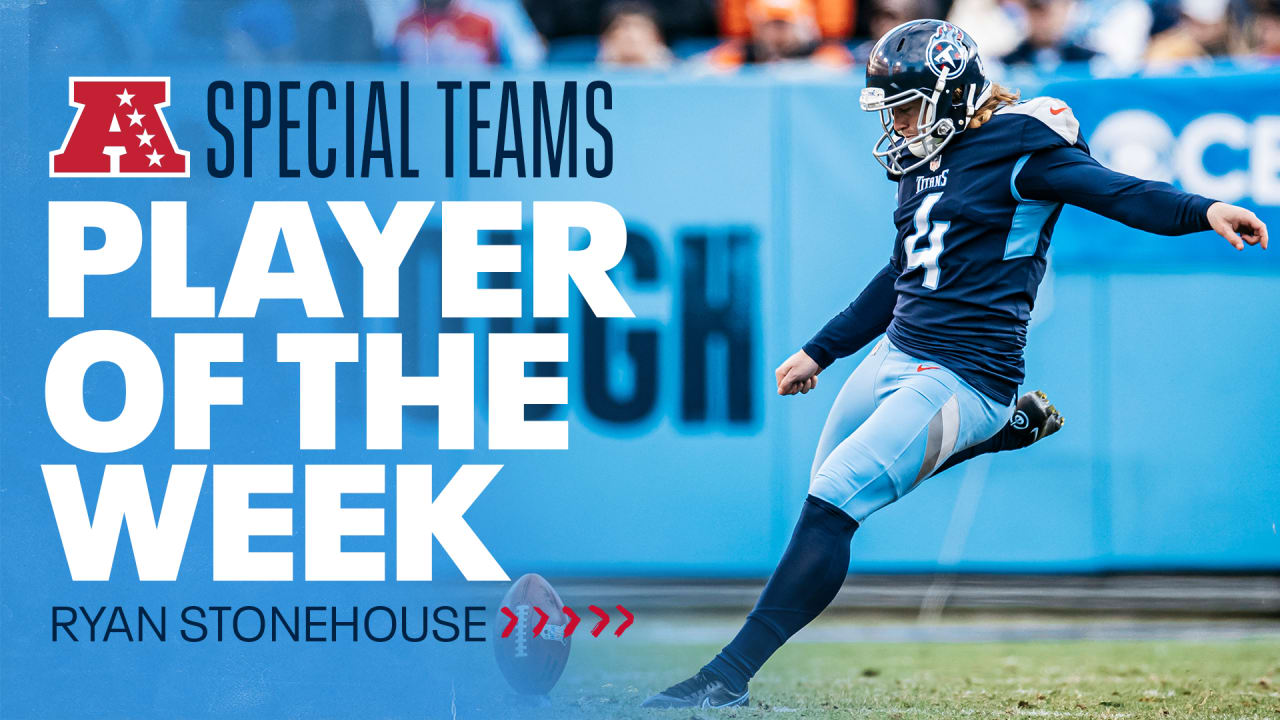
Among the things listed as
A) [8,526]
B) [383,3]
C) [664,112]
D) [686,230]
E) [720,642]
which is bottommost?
[720,642]

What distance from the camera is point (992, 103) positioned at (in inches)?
145

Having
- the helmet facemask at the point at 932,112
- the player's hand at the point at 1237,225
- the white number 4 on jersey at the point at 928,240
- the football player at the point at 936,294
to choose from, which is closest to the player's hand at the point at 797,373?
the football player at the point at 936,294

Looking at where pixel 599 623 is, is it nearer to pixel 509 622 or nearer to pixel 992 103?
pixel 509 622

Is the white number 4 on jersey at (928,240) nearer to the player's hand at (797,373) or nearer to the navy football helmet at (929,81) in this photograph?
the navy football helmet at (929,81)

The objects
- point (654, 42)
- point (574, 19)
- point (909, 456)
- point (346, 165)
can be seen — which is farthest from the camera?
point (574, 19)

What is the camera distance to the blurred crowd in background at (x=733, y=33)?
557 centimetres

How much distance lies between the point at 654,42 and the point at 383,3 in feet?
3.71

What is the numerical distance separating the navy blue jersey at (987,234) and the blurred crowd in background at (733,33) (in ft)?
7.36

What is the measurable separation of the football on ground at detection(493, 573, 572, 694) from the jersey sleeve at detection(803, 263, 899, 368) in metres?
1.02

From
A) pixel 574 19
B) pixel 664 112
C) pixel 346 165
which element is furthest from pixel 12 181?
pixel 574 19

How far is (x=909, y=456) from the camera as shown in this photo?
3535mm

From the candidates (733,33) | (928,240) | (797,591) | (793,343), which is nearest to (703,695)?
(797,591)

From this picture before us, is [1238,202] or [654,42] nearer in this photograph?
[1238,202]

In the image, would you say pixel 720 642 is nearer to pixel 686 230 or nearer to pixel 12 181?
pixel 686 230
